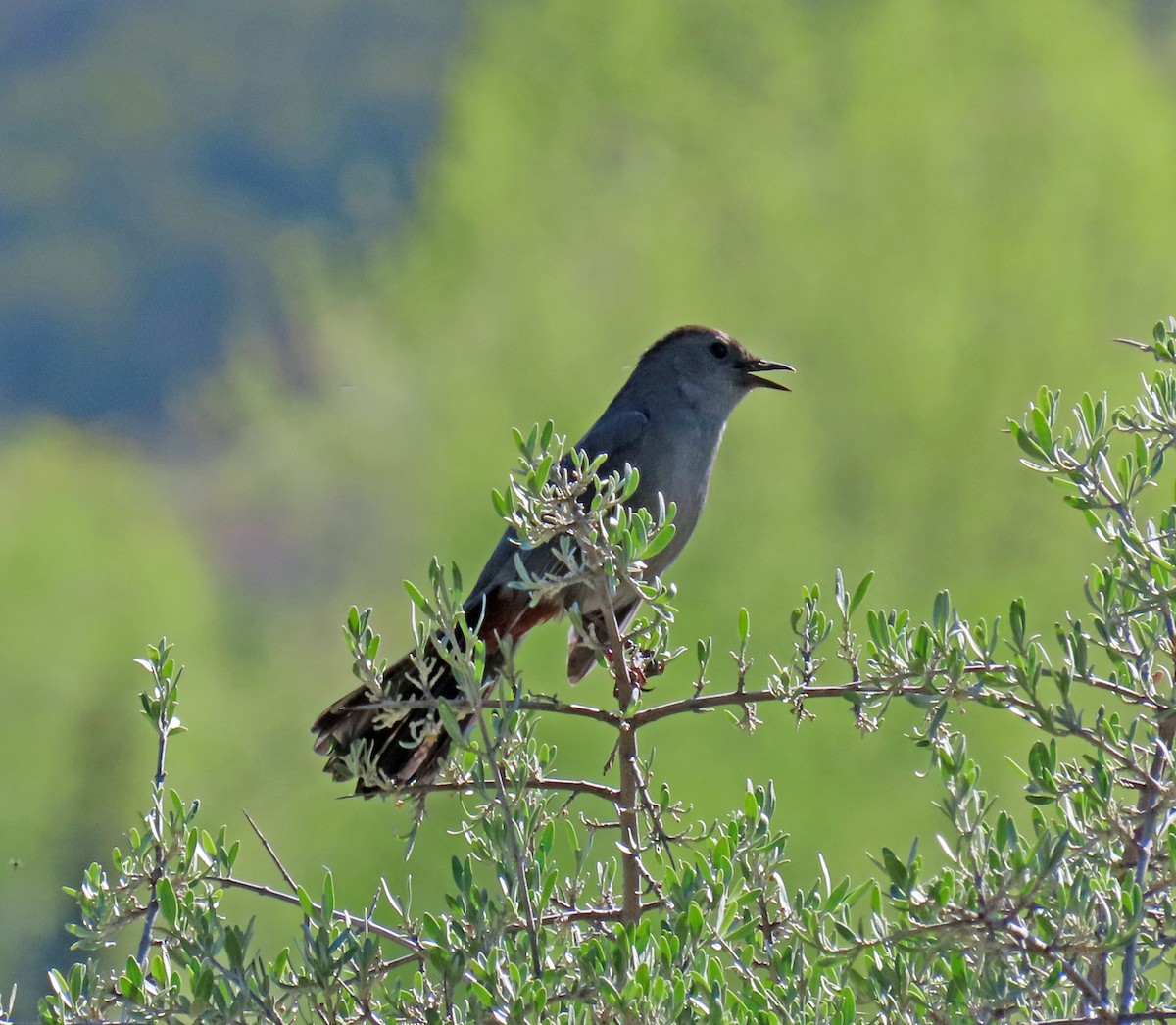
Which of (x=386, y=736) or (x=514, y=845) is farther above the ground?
(x=386, y=736)

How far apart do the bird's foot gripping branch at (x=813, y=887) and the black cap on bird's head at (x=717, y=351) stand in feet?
8.28

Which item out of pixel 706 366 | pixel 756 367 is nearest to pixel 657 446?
pixel 706 366

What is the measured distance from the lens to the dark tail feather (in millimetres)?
2332

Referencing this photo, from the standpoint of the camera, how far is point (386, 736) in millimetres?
3027

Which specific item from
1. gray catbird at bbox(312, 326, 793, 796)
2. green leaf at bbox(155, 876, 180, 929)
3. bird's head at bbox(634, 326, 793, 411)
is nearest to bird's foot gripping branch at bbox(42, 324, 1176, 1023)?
green leaf at bbox(155, 876, 180, 929)

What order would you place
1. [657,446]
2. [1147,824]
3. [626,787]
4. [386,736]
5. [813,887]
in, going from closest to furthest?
1. [1147,824]
2. [813,887]
3. [626,787]
4. [386,736]
5. [657,446]

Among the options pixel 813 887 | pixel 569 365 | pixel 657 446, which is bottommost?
pixel 813 887

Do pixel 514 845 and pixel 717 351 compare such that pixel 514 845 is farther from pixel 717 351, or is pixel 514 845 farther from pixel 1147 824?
pixel 717 351

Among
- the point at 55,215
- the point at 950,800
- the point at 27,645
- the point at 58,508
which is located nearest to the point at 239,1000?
the point at 950,800

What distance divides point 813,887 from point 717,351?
2.85 metres

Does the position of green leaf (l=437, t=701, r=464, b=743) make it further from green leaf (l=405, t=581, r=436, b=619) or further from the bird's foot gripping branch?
green leaf (l=405, t=581, r=436, b=619)

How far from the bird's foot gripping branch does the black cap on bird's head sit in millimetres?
2524

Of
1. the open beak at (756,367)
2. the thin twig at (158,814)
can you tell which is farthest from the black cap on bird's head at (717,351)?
the thin twig at (158,814)

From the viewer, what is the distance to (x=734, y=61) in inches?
745
